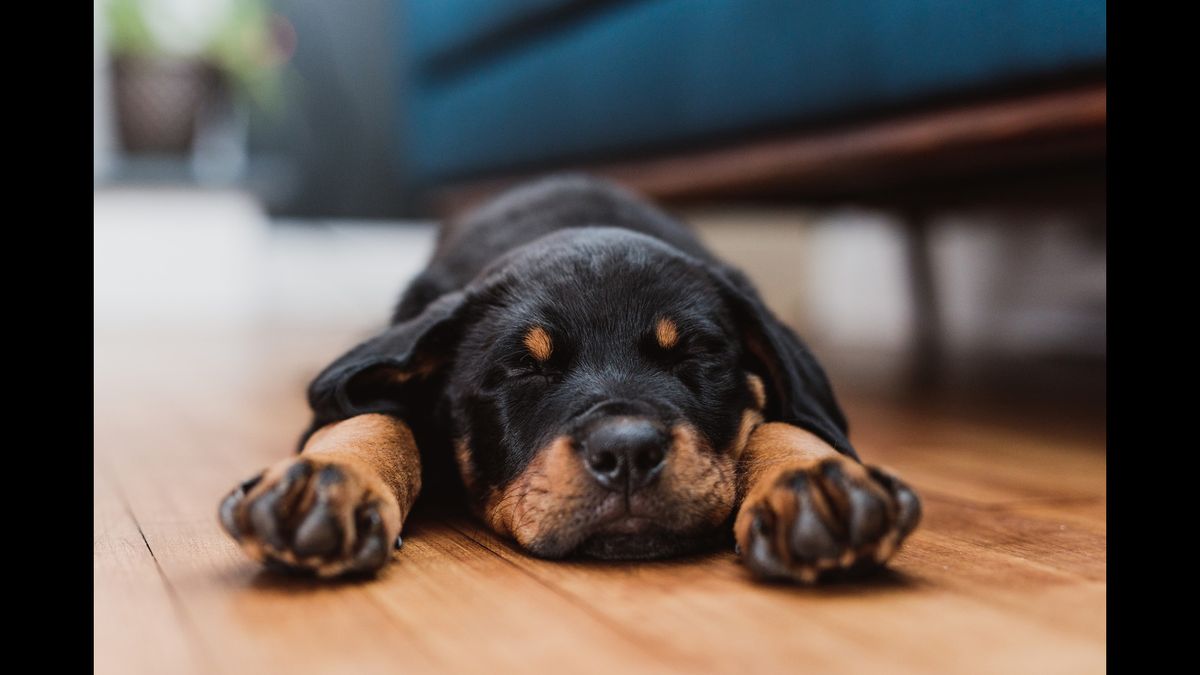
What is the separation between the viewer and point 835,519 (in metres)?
1.26

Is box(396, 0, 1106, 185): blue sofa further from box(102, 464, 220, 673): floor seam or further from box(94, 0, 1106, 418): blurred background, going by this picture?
box(102, 464, 220, 673): floor seam

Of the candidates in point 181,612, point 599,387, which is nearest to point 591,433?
point 599,387

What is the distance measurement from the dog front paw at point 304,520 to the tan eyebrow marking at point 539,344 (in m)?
0.42

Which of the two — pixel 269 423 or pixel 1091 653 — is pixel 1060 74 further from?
pixel 269 423

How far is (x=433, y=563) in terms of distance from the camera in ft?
4.73

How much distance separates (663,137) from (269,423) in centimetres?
142

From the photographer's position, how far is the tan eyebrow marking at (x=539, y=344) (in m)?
1.67

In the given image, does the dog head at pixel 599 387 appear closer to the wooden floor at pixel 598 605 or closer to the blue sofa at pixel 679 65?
the wooden floor at pixel 598 605

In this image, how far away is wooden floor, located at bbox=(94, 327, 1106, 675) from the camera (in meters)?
1.07

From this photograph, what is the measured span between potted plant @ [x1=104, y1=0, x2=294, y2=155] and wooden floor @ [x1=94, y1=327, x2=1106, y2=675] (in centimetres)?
507

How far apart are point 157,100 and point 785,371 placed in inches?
228

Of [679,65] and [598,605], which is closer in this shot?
[598,605]

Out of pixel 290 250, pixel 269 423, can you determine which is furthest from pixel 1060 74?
pixel 290 250

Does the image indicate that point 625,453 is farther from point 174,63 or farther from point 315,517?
point 174,63
